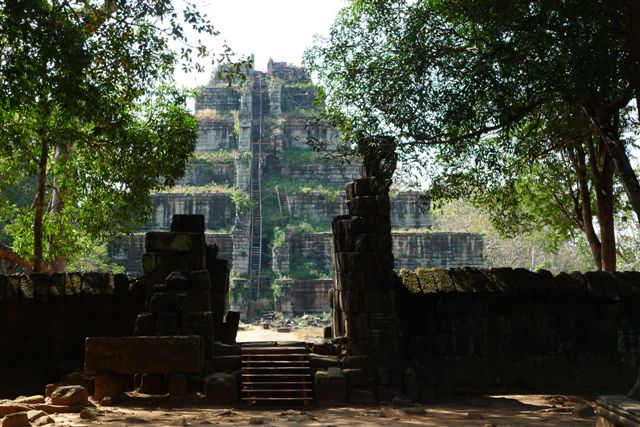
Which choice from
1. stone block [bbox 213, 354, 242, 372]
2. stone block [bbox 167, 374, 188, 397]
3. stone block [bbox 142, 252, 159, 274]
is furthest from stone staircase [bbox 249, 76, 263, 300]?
stone block [bbox 167, 374, 188, 397]

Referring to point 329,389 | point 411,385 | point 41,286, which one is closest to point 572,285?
point 411,385

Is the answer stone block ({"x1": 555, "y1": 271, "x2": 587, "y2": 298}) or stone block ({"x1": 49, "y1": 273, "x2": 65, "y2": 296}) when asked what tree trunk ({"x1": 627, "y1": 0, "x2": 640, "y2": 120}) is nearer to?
stone block ({"x1": 555, "y1": 271, "x2": 587, "y2": 298})

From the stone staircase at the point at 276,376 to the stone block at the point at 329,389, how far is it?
0.45 ft

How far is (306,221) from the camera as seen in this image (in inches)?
1308

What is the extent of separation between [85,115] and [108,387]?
4443mm

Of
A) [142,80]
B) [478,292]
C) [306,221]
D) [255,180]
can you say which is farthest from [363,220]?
[255,180]

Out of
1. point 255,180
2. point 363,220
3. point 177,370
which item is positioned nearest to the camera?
point 177,370

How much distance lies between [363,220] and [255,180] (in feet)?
81.1

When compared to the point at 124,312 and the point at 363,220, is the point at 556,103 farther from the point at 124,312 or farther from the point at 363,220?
the point at 124,312

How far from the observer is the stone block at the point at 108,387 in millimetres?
9117

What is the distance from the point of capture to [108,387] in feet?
29.9

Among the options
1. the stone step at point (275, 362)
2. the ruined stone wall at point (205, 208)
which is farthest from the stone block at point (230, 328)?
the ruined stone wall at point (205, 208)

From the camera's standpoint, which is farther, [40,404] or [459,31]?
[459,31]

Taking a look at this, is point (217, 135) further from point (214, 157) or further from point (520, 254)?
point (520, 254)
